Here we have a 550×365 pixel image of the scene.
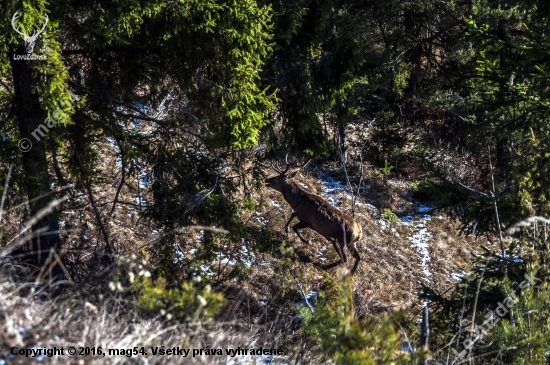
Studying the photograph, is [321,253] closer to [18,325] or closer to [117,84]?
[117,84]

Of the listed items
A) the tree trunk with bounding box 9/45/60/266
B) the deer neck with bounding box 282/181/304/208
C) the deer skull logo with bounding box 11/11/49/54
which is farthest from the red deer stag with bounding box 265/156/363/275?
the deer skull logo with bounding box 11/11/49/54

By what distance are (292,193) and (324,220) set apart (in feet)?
3.28

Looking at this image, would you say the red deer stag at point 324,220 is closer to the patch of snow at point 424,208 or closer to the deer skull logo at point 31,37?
the patch of snow at point 424,208

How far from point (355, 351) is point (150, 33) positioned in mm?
5102

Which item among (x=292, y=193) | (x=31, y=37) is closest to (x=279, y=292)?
(x=292, y=193)

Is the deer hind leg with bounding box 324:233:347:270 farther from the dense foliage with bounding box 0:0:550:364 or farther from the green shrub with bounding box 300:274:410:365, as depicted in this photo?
the green shrub with bounding box 300:274:410:365

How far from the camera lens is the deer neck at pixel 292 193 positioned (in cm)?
1216

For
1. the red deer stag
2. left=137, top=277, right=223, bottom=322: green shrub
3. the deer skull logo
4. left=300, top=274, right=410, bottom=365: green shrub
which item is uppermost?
the deer skull logo

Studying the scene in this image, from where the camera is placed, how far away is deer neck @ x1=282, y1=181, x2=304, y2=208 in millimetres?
12164

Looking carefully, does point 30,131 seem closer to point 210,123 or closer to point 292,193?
point 210,123

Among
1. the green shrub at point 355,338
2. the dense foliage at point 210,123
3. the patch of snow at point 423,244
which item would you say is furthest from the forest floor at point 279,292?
the green shrub at point 355,338

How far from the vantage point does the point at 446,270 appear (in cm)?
1285

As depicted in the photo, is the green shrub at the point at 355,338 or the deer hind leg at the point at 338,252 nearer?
the green shrub at the point at 355,338

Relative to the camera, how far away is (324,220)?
1165 cm
